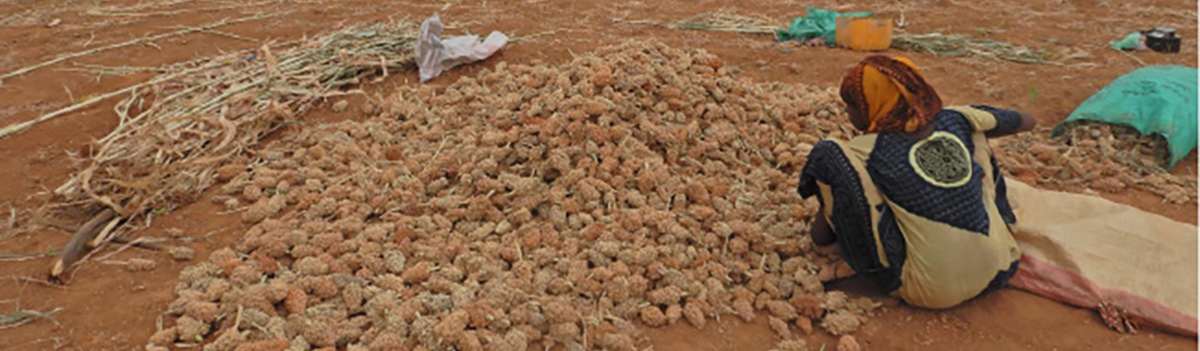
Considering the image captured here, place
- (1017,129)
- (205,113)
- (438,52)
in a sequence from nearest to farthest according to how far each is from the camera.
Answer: (1017,129)
(205,113)
(438,52)

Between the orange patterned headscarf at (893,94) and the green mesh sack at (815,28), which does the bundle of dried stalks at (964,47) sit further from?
the orange patterned headscarf at (893,94)

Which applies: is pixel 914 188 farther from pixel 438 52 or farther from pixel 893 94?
pixel 438 52

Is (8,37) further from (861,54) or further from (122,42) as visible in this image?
(861,54)

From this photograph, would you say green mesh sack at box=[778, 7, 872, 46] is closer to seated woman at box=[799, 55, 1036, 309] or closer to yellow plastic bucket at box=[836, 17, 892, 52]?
yellow plastic bucket at box=[836, 17, 892, 52]

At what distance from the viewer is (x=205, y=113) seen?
3740 mm

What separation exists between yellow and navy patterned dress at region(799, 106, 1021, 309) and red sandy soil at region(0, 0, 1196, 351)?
0.16 metres

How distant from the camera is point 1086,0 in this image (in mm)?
6023

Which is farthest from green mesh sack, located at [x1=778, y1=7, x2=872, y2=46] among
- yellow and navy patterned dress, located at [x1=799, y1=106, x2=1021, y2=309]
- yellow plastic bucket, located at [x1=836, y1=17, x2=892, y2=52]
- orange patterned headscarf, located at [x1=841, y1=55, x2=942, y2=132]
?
orange patterned headscarf, located at [x1=841, y1=55, x2=942, y2=132]

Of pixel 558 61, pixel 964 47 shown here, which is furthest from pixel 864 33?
pixel 558 61

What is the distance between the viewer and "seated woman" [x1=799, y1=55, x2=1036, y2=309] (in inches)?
82.9

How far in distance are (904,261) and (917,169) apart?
0.29m

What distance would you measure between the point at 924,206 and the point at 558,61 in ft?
8.46

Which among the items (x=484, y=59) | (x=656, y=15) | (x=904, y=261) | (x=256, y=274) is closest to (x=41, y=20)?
(x=484, y=59)

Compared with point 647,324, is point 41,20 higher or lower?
higher
